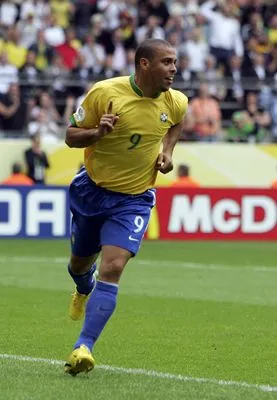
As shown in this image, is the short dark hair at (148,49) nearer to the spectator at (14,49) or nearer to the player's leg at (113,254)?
the player's leg at (113,254)

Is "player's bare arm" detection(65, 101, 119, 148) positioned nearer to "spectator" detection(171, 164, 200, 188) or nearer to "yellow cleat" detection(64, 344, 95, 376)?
"yellow cleat" detection(64, 344, 95, 376)

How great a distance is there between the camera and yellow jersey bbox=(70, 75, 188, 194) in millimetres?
8172

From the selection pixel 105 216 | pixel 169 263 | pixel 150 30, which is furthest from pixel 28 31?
pixel 105 216

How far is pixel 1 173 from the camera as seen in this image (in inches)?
913

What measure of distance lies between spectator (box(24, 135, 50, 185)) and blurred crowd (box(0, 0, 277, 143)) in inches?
14.6

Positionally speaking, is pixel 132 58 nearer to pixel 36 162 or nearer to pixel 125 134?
pixel 36 162

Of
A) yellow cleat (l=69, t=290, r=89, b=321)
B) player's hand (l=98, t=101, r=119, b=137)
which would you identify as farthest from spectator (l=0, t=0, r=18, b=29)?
player's hand (l=98, t=101, r=119, b=137)

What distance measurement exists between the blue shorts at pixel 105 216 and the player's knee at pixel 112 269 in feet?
0.46

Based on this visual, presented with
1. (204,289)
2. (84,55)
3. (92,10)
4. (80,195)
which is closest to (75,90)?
(84,55)

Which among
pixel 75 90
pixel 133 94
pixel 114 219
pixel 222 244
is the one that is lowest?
pixel 222 244

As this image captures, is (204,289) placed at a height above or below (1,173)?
above

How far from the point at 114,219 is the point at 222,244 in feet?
41.4

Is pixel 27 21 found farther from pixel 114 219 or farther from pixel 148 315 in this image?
pixel 114 219

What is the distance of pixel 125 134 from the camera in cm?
827
